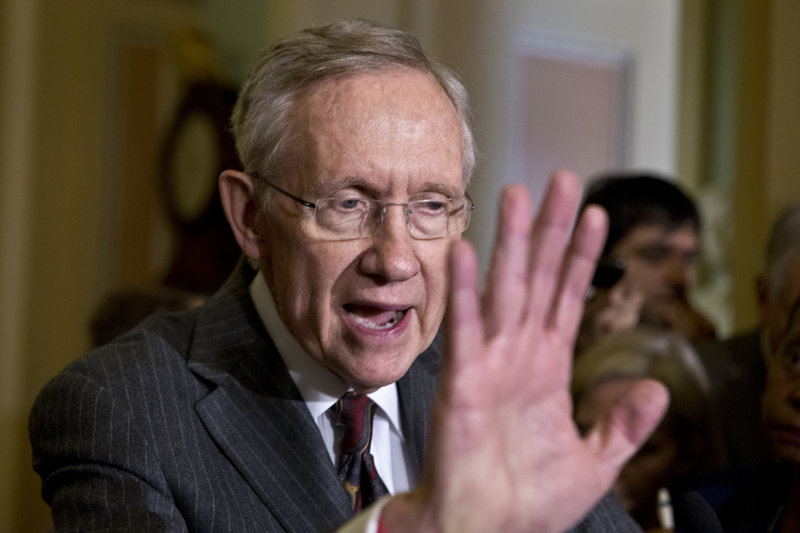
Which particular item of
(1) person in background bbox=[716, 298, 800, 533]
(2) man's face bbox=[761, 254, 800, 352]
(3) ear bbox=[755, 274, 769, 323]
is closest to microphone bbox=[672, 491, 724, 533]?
Answer: (1) person in background bbox=[716, 298, 800, 533]

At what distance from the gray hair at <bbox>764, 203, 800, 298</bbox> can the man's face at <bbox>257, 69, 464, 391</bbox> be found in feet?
3.20

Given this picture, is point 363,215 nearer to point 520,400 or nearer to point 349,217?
point 349,217

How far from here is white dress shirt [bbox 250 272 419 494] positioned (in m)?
1.36

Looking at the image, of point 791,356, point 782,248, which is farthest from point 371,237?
point 782,248

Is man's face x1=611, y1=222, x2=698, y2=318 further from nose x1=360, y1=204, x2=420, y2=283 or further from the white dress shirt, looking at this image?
nose x1=360, y1=204, x2=420, y2=283

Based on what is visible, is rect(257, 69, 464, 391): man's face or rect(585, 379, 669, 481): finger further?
rect(257, 69, 464, 391): man's face

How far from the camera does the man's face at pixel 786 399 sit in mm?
1568

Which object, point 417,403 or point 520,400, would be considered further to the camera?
point 417,403

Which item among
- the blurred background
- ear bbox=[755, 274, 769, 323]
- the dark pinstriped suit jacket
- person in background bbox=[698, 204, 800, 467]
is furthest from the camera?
the blurred background

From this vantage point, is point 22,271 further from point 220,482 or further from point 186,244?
point 220,482

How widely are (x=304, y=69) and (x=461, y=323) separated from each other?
0.60 m

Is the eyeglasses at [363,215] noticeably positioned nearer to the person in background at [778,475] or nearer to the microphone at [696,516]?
the microphone at [696,516]

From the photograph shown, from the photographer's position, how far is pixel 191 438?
1.26m

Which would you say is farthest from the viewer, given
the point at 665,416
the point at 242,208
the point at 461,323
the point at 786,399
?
the point at 665,416
